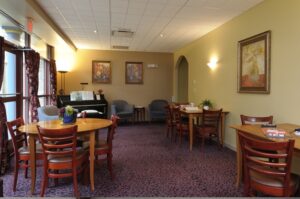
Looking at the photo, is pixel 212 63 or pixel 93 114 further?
pixel 93 114

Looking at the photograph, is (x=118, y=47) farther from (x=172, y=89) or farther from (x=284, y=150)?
(x=284, y=150)

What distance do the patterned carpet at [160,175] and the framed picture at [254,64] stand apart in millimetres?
1388

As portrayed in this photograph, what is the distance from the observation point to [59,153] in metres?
2.35

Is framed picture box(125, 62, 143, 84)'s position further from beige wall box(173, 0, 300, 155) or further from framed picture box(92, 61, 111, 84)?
beige wall box(173, 0, 300, 155)

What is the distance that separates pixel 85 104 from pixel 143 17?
3.65m

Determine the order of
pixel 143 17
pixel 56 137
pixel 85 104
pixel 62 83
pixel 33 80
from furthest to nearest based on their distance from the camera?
pixel 62 83
pixel 85 104
pixel 33 80
pixel 143 17
pixel 56 137

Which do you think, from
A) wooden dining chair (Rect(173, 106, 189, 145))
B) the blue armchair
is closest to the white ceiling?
wooden dining chair (Rect(173, 106, 189, 145))

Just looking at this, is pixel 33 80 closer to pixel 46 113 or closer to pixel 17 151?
pixel 46 113

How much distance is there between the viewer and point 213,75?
5.34 metres

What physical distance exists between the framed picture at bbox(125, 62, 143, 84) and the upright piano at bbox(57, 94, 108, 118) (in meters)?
1.44

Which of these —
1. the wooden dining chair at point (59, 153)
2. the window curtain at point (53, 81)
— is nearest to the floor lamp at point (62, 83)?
the window curtain at point (53, 81)

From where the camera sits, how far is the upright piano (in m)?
6.64

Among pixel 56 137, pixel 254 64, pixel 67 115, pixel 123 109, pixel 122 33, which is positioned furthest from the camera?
pixel 123 109

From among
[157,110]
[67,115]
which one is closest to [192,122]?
[67,115]
